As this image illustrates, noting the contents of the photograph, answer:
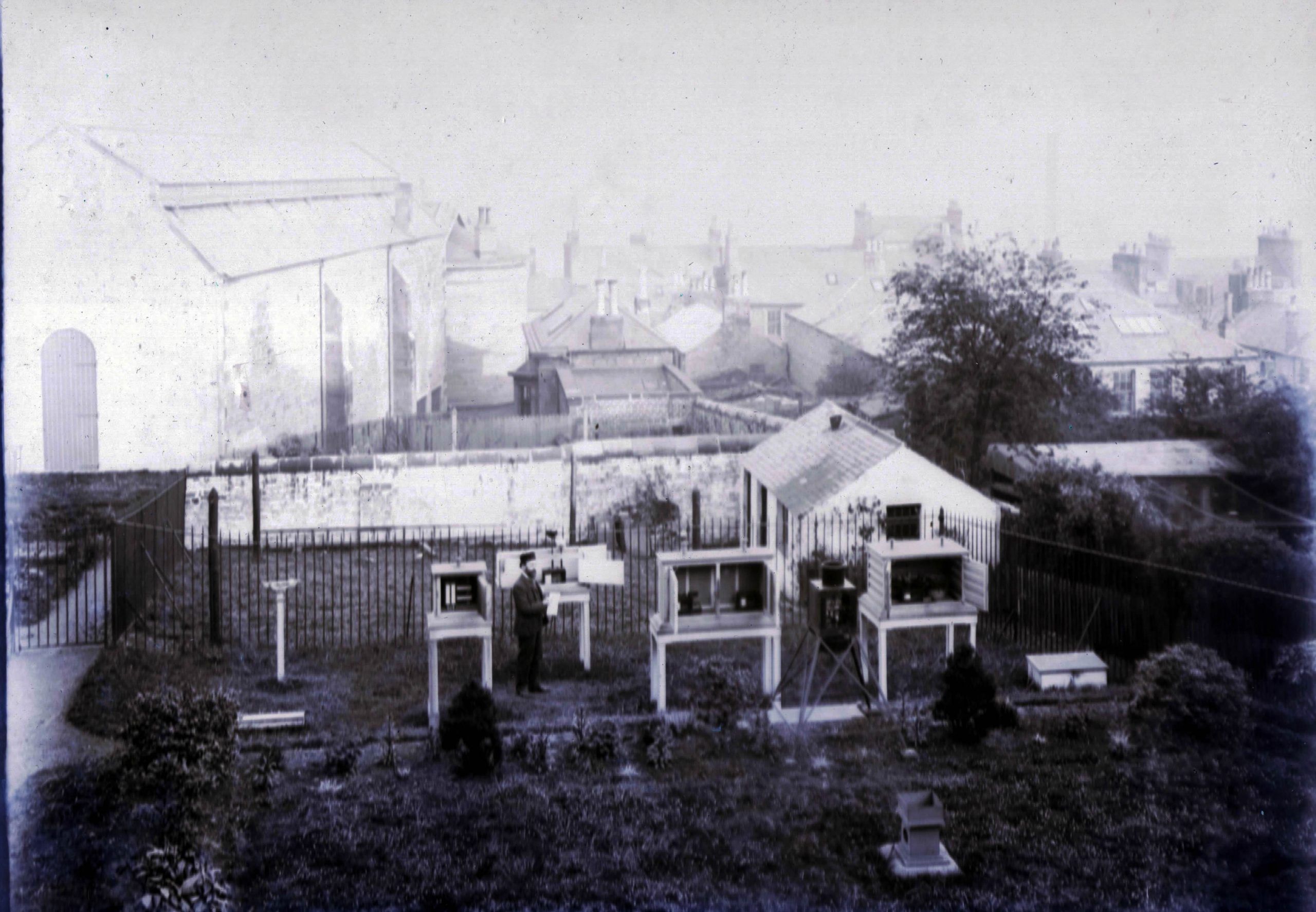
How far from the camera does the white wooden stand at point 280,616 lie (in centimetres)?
562

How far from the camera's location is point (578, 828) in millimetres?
5320

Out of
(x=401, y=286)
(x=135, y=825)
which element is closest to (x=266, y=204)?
(x=401, y=286)

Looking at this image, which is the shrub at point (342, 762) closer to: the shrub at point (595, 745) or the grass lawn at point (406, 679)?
the grass lawn at point (406, 679)

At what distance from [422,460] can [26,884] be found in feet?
7.75

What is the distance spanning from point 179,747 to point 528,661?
4.82ft

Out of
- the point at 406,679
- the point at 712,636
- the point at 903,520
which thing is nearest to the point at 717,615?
the point at 712,636

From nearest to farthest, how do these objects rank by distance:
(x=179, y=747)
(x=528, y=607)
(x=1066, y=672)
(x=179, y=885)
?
(x=179, y=885), (x=179, y=747), (x=528, y=607), (x=1066, y=672)

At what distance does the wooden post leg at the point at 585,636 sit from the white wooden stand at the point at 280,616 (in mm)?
1269

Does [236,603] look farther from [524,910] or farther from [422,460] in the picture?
[524,910]

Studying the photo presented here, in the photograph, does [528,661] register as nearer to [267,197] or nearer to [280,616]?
[280,616]

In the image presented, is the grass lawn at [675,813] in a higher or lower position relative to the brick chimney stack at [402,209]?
lower

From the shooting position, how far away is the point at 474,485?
241 inches

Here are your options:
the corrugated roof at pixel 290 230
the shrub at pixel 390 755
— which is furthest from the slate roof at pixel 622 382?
the shrub at pixel 390 755

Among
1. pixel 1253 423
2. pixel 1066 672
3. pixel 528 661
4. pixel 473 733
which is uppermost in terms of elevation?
pixel 1253 423
